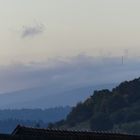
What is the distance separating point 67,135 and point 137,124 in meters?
139

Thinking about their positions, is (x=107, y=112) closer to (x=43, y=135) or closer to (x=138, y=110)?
(x=138, y=110)

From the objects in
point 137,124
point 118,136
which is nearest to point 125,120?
point 137,124

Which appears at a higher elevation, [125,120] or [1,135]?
[125,120]

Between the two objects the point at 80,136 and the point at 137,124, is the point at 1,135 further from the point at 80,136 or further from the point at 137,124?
the point at 137,124

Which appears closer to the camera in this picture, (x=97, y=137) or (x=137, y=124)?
(x=97, y=137)

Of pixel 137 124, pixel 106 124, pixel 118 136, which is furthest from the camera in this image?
pixel 106 124

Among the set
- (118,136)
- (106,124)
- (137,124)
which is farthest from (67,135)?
(106,124)

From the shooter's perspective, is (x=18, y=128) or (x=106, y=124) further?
(x=106, y=124)

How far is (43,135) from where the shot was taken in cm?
4072

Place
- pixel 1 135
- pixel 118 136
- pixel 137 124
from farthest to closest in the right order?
pixel 137 124, pixel 118 136, pixel 1 135

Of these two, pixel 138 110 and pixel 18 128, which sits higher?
pixel 138 110

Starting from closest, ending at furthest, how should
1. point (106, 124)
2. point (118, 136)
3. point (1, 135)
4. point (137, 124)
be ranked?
point (1, 135), point (118, 136), point (137, 124), point (106, 124)

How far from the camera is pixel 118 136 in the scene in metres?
42.5

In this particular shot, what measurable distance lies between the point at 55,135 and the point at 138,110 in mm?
154727
